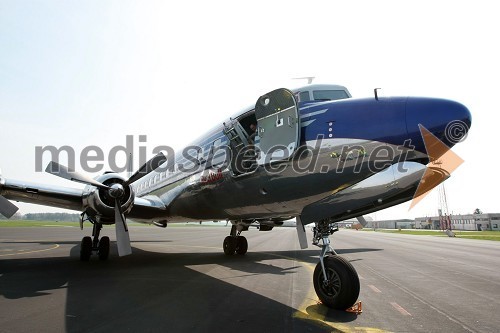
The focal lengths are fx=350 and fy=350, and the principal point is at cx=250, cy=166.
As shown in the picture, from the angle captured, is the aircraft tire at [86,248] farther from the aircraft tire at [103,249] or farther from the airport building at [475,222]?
the airport building at [475,222]

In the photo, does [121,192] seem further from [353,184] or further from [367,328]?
[367,328]

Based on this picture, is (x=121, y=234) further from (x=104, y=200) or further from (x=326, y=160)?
(x=326, y=160)

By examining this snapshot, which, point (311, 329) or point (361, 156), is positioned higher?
point (361, 156)

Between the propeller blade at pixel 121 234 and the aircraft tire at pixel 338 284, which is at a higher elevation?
the propeller blade at pixel 121 234

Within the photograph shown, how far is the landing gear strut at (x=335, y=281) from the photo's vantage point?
5.73m

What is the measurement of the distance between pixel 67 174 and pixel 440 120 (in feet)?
34.5

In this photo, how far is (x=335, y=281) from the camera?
5996 mm

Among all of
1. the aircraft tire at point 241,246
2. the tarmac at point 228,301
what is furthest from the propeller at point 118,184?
the aircraft tire at point 241,246

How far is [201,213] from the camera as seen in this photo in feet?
36.3

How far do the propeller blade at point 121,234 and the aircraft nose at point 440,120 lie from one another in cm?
822

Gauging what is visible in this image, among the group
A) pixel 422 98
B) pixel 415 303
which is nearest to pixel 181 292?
pixel 415 303

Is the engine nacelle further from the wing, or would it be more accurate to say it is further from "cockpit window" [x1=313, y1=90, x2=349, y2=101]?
"cockpit window" [x1=313, y1=90, x2=349, y2=101]

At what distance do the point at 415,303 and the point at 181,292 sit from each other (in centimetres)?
449

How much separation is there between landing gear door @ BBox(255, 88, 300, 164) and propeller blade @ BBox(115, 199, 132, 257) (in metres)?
5.50
